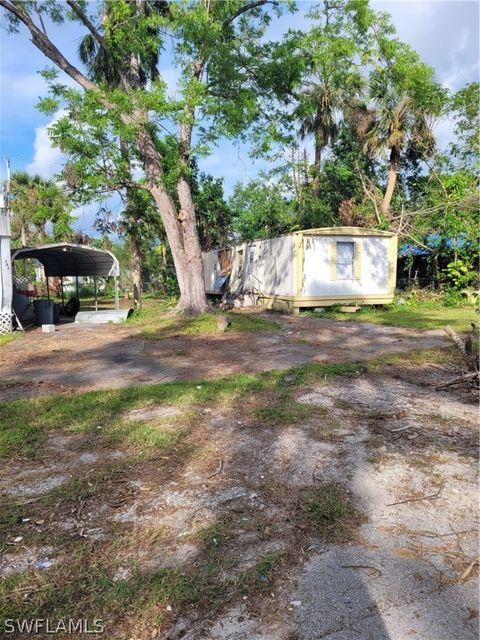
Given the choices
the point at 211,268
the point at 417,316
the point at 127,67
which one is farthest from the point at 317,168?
the point at 417,316

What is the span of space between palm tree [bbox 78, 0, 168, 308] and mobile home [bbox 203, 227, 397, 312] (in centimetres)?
549

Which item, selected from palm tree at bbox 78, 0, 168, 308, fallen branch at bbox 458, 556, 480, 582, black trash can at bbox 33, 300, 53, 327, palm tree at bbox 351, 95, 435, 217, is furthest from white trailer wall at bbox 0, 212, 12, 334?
palm tree at bbox 351, 95, 435, 217

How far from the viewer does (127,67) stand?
14.7m

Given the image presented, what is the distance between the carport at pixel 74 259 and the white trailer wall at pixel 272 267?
17.8 ft

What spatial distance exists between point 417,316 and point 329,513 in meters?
12.4

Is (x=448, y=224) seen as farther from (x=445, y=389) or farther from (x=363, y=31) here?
(x=445, y=389)

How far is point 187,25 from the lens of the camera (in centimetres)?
1248

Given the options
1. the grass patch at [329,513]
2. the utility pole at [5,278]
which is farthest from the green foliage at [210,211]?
the grass patch at [329,513]

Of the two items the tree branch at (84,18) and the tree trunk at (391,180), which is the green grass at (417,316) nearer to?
the tree trunk at (391,180)

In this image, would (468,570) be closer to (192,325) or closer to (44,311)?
(192,325)

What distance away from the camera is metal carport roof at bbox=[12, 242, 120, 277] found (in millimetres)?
14130

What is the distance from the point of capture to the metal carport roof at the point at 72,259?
46.4 feet

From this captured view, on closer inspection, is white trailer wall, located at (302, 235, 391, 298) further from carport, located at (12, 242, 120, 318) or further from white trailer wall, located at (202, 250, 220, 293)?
white trailer wall, located at (202, 250, 220, 293)

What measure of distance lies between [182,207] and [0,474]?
11.8 metres
